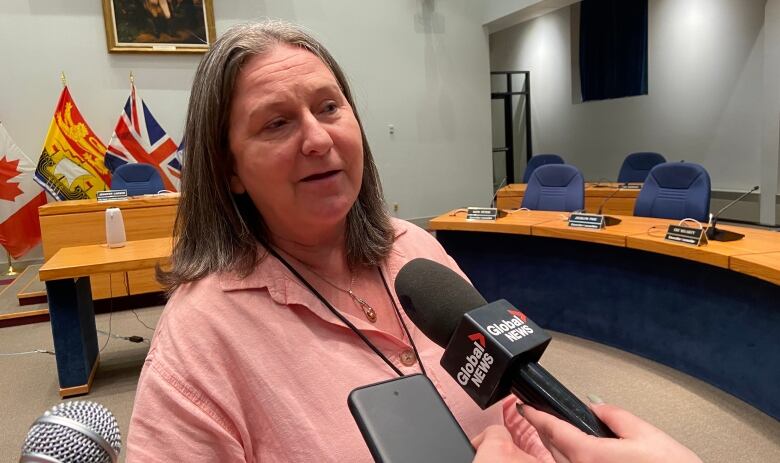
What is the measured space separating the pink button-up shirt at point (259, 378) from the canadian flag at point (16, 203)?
5.56 meters

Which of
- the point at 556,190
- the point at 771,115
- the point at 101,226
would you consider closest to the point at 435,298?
the point at 556,190

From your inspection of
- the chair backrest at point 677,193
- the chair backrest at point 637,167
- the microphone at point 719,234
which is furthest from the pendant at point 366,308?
the chair backrest at point 637,167

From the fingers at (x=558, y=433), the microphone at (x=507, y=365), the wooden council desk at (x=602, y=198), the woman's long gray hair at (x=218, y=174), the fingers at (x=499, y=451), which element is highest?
the woman's long gray hair at (x=218, y=174)

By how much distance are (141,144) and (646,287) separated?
517 centimetres

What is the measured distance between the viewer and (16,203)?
5316 millimetres

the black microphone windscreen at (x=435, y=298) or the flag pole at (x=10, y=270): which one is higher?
the black microphone windscreen at (x=435, y=298)

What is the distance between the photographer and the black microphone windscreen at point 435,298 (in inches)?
23.8

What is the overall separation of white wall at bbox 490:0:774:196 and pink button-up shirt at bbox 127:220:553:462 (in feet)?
24.4

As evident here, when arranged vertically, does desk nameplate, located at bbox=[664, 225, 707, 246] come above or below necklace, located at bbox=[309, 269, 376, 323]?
below

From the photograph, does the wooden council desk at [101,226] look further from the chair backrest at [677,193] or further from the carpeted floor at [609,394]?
the chair backrest at [677,193]

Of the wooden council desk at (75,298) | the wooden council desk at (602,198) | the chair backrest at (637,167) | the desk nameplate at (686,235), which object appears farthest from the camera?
the chair backrest at (637,167)

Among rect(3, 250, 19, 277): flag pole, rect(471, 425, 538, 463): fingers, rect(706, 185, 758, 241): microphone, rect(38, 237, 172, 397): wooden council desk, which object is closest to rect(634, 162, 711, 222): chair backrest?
A: rect(706, 185, 758, 241): microphone

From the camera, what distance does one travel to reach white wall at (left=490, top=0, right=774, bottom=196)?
263 inches

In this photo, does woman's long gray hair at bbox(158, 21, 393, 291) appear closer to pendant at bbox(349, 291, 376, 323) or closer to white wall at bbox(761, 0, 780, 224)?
pendant at bbox(349, 291, 376, 323)
